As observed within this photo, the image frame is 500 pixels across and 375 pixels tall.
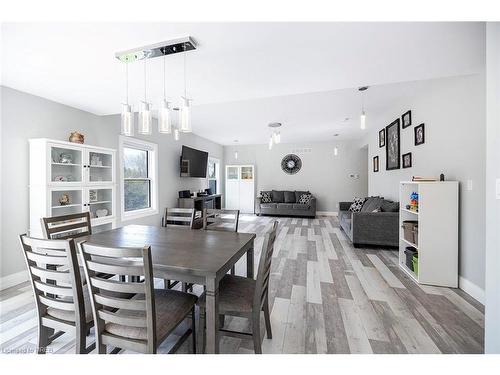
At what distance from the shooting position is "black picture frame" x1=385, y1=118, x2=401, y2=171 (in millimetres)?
4059

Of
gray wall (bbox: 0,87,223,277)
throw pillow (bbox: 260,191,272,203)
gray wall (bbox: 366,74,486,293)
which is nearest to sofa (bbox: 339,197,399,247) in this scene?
gray wall (bbox: 366,74,486,293)

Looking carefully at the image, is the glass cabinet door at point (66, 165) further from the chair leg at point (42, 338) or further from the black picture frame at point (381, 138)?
the black picture frame at point (381, 138)

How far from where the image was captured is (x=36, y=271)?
4.35ft

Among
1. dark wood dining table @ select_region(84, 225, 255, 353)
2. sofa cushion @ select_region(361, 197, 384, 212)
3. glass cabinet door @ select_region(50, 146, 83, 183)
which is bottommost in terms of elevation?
dark wood dining table @ select_region(84, 225, 255, 353)

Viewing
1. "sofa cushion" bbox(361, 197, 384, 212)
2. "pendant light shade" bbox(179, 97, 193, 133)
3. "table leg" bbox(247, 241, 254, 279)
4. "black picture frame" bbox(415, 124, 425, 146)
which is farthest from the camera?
"sofa cushion" bbox(361, 197, 384, 212)

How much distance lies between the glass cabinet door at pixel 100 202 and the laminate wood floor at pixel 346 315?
1.09 m

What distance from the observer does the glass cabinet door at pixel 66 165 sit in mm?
2869

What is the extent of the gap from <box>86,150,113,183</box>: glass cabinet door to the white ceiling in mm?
728

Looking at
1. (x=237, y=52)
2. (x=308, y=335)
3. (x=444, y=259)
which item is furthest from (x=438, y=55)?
(x=308, y=335)

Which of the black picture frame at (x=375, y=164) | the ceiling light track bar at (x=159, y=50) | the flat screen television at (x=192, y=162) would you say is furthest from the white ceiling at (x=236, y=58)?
the black picture frame at (x=375, y=164)

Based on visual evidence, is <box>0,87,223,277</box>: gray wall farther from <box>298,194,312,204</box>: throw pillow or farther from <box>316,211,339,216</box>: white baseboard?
<box>316,211,339,216</box>: white baseboard

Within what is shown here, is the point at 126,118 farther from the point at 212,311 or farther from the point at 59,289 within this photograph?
the point at 212,311
